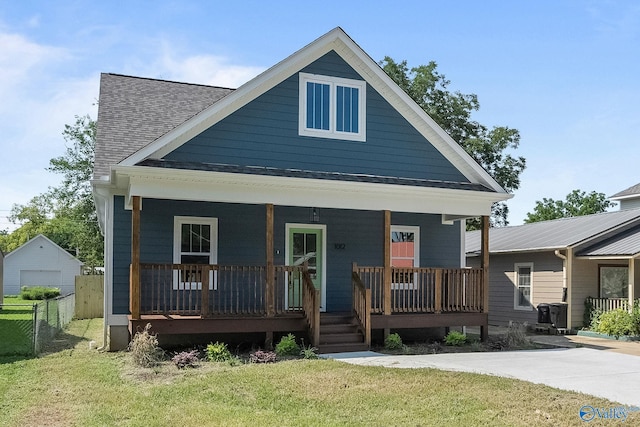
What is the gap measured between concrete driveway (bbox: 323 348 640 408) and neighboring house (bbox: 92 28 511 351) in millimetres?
1650

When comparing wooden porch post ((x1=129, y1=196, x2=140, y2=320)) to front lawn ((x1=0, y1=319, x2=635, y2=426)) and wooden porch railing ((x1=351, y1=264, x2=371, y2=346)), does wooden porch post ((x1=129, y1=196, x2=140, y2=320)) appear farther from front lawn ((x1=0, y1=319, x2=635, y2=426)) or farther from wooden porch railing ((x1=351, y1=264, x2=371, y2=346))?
wooden porch railing ((x1=351, y1=264, x2=371, y2=346))

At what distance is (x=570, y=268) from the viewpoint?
61.4 feet

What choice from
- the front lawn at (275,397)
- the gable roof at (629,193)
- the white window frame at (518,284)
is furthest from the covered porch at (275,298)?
the gable roof at (629,193)

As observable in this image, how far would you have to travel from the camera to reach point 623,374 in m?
10.4

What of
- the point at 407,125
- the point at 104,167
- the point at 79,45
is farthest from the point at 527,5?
the point at 79,45

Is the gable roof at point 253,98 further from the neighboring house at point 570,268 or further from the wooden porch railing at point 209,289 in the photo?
the neighboring house at point 570,268

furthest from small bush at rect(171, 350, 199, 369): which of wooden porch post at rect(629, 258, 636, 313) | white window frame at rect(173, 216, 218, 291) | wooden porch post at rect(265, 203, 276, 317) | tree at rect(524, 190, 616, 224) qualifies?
tree at rect(524, 190, 616, 224)

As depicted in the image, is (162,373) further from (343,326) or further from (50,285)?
(50,285)

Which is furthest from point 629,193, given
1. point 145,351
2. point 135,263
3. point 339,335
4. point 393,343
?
point 145,351

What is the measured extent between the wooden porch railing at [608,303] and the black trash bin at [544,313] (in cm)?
131

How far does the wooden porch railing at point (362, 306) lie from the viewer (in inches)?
506

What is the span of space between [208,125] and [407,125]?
192 inches

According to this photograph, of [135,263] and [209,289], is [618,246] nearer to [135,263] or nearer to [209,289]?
[209,289]

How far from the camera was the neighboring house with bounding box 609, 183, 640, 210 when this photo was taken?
111 feet
